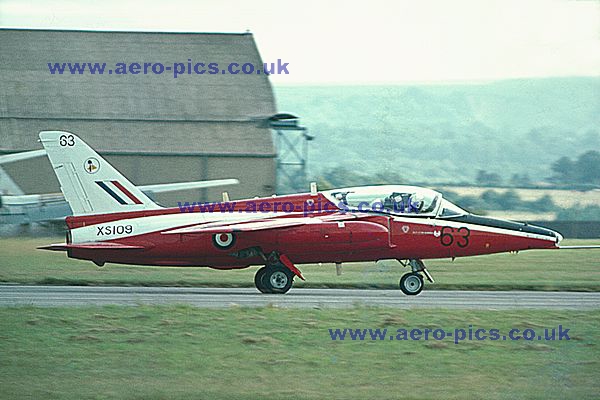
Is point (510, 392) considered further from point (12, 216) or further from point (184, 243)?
point (12, 216)

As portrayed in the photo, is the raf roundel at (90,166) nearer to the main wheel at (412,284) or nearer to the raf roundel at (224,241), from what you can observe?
the raf roundel at (224,241)

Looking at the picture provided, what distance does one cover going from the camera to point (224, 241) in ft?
62.5

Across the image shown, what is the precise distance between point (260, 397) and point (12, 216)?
71.9 ft

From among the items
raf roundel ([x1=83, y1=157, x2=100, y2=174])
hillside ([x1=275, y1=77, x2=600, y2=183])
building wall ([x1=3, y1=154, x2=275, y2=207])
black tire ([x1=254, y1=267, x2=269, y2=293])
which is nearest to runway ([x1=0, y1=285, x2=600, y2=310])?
black tire ([x1=254, y1=267, x2=269, y2=293])

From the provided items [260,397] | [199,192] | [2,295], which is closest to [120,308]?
[2,295]

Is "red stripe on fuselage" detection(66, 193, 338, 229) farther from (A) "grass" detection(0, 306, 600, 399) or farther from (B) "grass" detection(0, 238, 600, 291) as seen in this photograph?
(A) "grass" detection(0, 306, 600, 399)

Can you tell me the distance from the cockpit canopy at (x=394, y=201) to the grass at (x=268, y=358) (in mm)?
4577

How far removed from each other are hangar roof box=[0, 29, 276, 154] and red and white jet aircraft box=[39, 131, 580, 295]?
1884cm

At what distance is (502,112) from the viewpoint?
43.4 m

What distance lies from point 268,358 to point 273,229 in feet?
25.3

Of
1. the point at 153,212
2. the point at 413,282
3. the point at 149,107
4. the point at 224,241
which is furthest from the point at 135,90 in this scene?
the point at 413,282

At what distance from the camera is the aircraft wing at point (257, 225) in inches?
738

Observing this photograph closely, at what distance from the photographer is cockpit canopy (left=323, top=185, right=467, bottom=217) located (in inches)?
754

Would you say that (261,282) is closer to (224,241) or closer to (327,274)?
(224,241)
